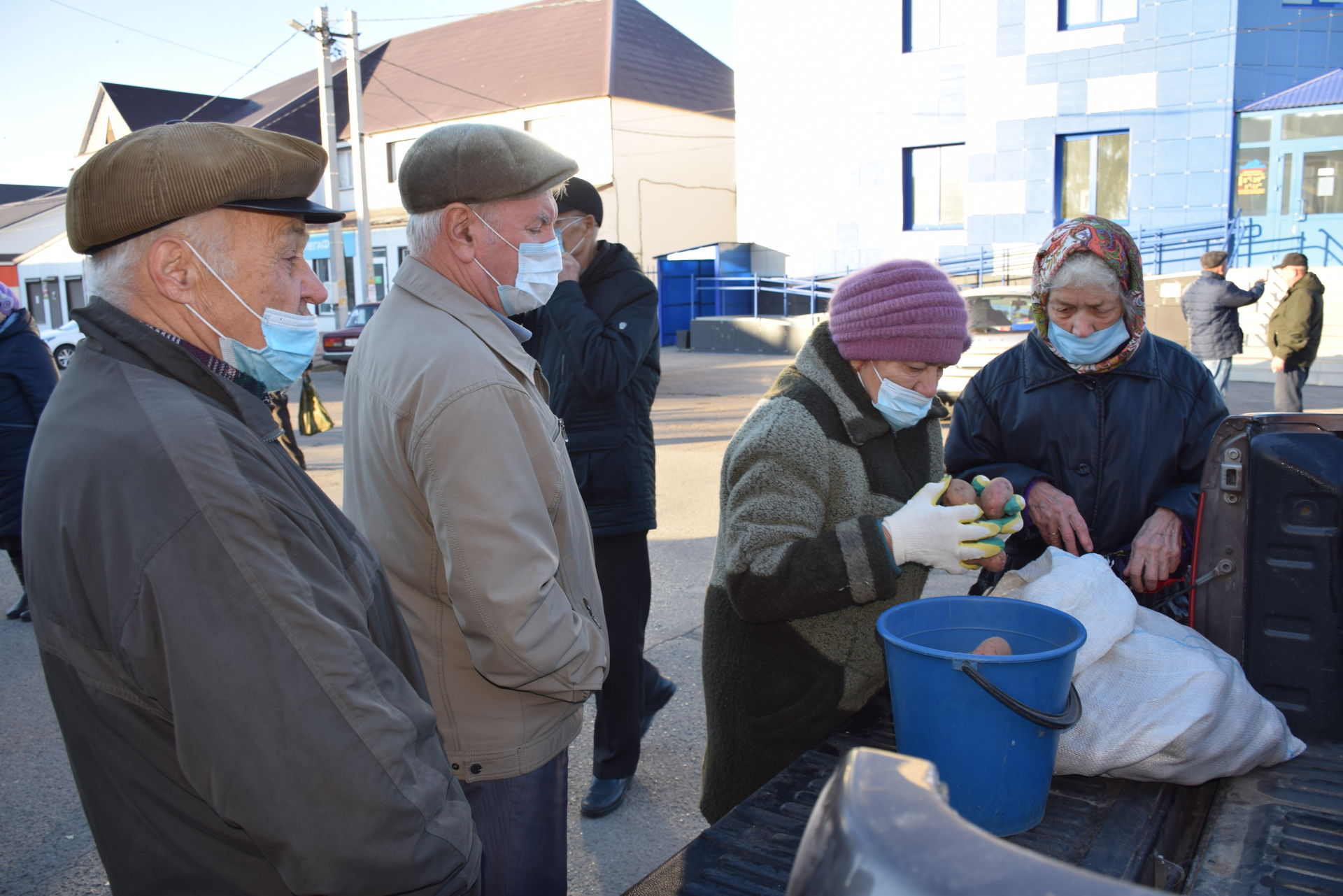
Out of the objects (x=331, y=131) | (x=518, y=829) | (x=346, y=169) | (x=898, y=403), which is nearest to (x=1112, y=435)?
(x=898, y=403)

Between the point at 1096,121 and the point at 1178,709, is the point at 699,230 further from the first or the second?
the point at 1178,709

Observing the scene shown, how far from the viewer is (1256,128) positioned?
1738 cm

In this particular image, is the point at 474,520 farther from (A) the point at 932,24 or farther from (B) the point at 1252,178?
(A) the point at 932,24

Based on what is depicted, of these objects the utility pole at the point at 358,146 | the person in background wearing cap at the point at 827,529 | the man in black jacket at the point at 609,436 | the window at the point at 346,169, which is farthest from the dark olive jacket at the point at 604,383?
the window at the point at 346,169

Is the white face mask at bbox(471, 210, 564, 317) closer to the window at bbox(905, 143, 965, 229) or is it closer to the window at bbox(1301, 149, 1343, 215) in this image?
the window at bbox(1301, 149, 1343, 215)

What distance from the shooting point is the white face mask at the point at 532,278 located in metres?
2.18

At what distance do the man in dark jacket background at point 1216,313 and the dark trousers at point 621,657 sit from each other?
30.5 feet

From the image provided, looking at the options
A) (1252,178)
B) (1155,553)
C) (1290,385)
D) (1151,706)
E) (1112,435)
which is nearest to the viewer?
(1151,706)

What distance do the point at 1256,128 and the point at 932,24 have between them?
6.62 metres

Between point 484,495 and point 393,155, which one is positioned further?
point 393,155

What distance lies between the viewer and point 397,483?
1893 mm

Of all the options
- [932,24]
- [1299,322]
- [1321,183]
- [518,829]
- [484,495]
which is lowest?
[518,829]

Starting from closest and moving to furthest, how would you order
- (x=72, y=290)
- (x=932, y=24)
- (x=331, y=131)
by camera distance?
(x=932, y=24) < (x=331, y=131) < (x=72, y=290)

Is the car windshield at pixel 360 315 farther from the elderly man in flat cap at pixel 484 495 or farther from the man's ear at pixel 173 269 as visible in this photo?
the man's ear at pixel 173 269
